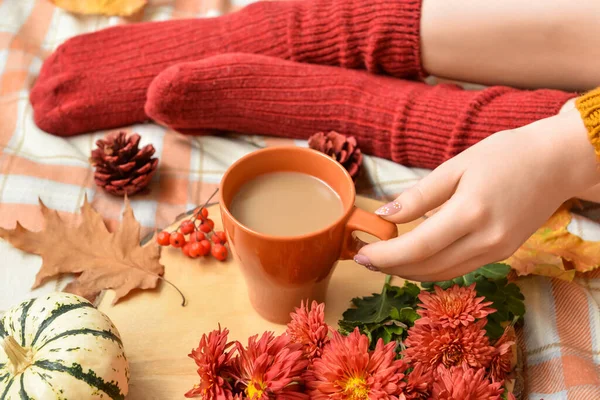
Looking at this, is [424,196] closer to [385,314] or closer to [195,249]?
[385,314]

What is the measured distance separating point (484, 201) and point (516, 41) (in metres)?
0.43

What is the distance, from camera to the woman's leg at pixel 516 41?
0.82m

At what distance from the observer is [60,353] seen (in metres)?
0.49

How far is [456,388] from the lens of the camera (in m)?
0.45

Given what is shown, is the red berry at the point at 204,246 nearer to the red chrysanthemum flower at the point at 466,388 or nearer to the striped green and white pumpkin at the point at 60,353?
the striped green and white pumpkin at the point at 60,353

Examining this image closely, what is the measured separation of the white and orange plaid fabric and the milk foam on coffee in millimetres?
279

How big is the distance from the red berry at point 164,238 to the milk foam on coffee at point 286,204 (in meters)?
0.14

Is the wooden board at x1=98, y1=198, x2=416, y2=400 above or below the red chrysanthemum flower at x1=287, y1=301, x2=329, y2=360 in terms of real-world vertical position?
below

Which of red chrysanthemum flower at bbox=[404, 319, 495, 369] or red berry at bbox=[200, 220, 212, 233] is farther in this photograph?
red berry at bbox=[200, 220, 212, 233]

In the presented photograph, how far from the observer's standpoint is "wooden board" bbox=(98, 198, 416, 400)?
1.86ft

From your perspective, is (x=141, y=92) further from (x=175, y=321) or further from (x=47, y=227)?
(x=175, y=321)

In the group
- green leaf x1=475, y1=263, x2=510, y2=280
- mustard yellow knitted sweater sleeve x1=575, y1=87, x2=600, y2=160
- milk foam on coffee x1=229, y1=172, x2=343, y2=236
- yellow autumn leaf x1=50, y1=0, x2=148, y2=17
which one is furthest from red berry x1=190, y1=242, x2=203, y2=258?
yellow autumn leaf x1=50, y1=0, x2=148, y2=17

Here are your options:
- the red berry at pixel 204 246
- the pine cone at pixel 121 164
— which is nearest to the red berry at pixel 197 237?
the red berry at pixel 204 246

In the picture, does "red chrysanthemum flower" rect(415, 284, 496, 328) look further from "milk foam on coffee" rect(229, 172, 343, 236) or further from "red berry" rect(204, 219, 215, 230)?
"red berry" rect(204, 219, 215, 230)
